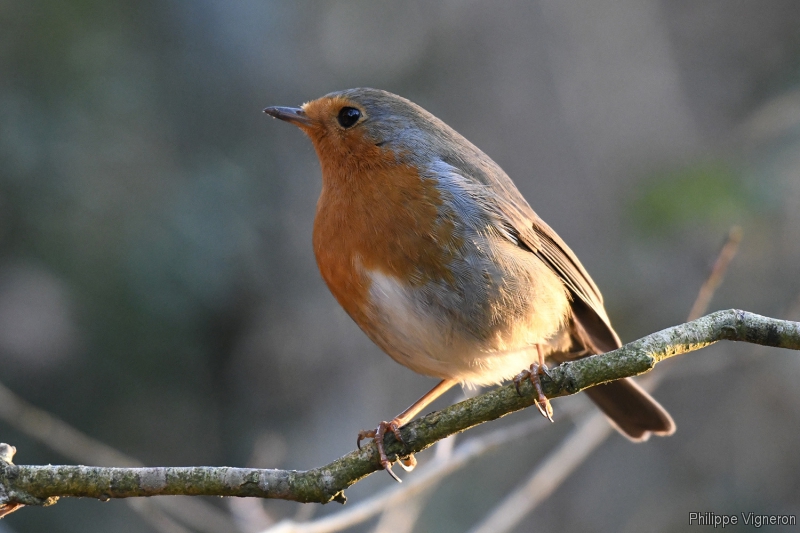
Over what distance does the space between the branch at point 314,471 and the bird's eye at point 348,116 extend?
165 cm

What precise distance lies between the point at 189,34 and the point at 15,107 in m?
0.99

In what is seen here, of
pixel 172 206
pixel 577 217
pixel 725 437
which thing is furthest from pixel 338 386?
pixel 725 437

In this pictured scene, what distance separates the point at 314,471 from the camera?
90.8 inches

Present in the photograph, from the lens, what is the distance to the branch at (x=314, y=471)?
2.16m

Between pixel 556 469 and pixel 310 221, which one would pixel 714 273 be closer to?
pixel 556 469

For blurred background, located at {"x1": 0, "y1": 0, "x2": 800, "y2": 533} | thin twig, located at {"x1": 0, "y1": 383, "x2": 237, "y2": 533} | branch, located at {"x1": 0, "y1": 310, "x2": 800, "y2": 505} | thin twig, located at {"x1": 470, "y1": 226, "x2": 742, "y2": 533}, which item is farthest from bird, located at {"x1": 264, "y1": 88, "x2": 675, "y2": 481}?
thin twig, located at {"x1": 0, "y1": 383, "x2": 237, "y2": 533}

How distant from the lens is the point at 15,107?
4047mm

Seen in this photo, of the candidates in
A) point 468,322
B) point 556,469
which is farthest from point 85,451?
point 556,469

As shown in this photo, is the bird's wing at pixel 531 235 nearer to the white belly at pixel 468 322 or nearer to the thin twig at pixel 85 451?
the white belly at pixel 468 322

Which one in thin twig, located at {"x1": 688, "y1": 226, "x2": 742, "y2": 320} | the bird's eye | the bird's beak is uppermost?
the bird's beak

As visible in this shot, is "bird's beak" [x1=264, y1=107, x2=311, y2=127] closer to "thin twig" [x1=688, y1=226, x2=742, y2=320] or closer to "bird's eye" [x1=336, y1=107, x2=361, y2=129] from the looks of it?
"bird's eye" [x1=336, y1=107, x2=361, y2=129]

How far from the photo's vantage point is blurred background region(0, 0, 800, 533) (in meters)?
4.20

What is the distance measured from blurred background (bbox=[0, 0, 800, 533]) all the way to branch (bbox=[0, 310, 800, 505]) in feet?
4.99

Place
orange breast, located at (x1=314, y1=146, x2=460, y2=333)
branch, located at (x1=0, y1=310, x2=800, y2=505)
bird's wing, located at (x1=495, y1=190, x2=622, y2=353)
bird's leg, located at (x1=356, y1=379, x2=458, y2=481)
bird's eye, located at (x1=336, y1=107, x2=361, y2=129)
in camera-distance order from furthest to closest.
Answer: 1. bird's eye, located at (x1=336, y1=107, x2=361, y2=129)
2. bird's wing, located at (x1=495, y1=190, x2=622, y2=353)
3. orange breast, located at (x1=314, y1=146, x2=460, y2=333)
4. bird's leg, located at (x1=356, y1=379, x2=458, y2=481)
5. branch, located at (x1=0, y1=310, x2=800, y2=505)
